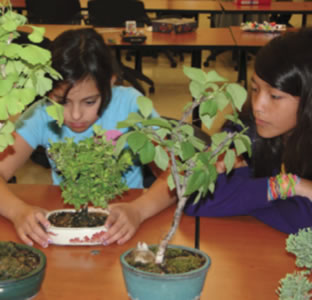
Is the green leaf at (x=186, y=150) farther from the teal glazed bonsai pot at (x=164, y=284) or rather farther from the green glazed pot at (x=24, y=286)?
the green glazed pot at (x=24, y=286)

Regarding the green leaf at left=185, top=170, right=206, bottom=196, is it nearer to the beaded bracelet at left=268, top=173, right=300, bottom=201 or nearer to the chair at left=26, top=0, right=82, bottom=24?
the beaded bracelet at left=268, top=173, right=300, bottom=201

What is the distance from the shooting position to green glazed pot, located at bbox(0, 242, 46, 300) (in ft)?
3.12

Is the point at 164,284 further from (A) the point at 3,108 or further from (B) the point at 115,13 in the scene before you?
(B) the point at 115,13

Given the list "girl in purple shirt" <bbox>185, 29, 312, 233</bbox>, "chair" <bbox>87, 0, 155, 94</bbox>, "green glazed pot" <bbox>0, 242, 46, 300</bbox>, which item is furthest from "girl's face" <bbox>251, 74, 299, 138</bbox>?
"chair" <bbox>87, 0, 155, 94</bbox>

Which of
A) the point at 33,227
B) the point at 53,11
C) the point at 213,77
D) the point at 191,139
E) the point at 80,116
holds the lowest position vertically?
the point at 53,11

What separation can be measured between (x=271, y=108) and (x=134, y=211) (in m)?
0.51

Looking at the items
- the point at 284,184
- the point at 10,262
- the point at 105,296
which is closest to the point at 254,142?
the point at 284,184

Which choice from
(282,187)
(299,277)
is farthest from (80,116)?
(299,277)

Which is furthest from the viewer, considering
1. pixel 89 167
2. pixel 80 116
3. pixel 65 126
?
pixel 65 126

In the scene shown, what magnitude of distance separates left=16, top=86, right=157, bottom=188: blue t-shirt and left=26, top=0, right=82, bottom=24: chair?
12.2 ft

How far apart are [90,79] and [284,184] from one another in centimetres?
68

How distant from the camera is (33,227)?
1280mm

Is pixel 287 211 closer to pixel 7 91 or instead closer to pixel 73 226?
pixel 73 226

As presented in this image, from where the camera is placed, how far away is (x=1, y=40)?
2.77 feet
